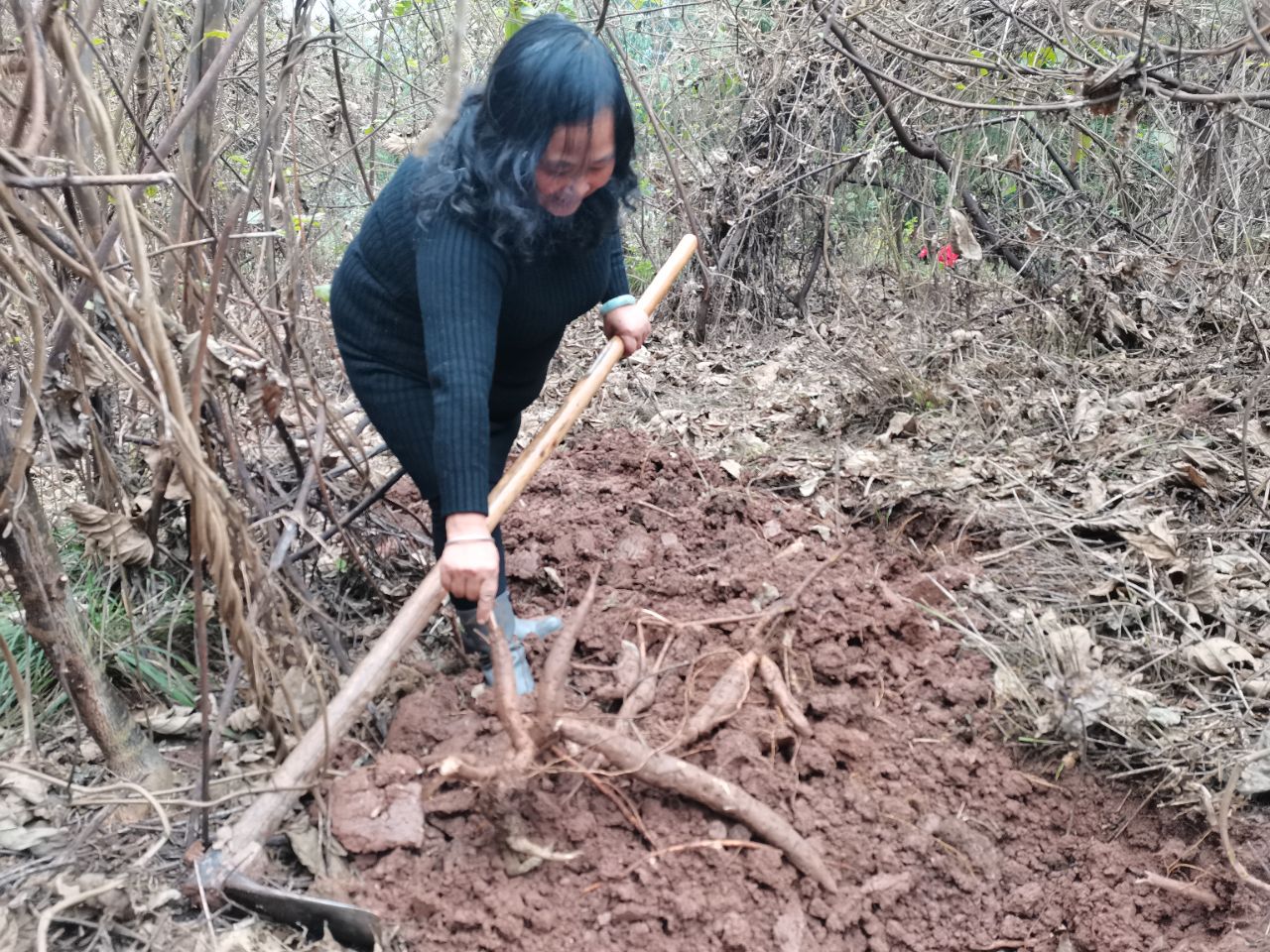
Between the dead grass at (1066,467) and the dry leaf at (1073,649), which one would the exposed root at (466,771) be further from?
the dry leaf at (1073,649)

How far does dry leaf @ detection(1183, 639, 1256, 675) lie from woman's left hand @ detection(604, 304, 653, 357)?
1615mm

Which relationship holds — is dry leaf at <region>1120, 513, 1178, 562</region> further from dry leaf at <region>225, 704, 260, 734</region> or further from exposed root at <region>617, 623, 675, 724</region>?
dry leaf at <region>225, 704, 260, 734</region>

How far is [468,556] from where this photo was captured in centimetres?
180

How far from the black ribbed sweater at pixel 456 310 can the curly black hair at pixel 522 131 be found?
0.05 meters

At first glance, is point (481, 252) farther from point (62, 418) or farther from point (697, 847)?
point (697, 847)

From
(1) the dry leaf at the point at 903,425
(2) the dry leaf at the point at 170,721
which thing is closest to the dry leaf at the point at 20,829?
(2) the dry leaf at the point at 170,721

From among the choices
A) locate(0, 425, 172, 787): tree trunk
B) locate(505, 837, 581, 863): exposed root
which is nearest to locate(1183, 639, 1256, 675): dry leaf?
locate(505, 837, 581, 863): exposed root

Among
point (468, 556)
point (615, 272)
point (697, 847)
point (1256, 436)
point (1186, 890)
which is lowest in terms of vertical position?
point (1186, 890)

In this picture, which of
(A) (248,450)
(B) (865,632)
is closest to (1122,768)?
(B) (865,632)

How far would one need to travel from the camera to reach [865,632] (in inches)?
97.0

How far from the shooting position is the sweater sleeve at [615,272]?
7.93 ft

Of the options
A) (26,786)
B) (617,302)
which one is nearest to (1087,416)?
(617,302)

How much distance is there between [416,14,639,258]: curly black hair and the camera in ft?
5.48

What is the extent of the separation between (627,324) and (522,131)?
95cm
